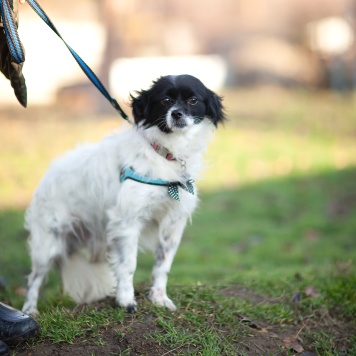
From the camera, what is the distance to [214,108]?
3.77m

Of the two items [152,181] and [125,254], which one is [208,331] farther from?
[152,181]

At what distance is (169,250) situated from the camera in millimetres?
3883

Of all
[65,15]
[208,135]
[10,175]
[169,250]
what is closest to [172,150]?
[208,135]

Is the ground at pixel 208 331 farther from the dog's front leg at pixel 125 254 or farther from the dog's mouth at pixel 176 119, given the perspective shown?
the dog's mouth at pixel 176 119

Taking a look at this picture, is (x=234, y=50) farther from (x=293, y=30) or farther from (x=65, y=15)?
(x=65, y=15)

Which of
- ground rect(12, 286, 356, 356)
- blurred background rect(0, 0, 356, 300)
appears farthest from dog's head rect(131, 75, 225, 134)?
ground rect(12, 286, 356, 356)

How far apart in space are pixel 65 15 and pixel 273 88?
799 centimetres

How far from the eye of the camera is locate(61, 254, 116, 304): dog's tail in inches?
165

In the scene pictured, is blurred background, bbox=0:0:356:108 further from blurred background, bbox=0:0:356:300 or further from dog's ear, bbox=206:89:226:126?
dog's ear, bbox=206:89:226:126

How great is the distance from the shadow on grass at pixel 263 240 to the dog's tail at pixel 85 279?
0.57 ft

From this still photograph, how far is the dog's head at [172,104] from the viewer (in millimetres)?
3549

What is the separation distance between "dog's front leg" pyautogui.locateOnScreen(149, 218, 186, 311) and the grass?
0.15 metres

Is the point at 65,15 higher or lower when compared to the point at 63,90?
higher

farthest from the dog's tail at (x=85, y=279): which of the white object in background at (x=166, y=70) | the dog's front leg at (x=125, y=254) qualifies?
the white object in background at (x=166, y=70)
